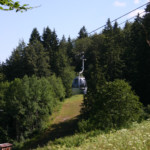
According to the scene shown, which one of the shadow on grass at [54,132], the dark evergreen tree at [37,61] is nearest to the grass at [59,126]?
the shadow on grass at [54,132]

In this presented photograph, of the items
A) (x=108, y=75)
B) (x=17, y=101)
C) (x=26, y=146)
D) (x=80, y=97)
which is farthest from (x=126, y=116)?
(x=80, y=97)

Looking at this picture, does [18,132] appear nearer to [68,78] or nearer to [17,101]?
[17,101]

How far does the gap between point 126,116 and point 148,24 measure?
18744mm

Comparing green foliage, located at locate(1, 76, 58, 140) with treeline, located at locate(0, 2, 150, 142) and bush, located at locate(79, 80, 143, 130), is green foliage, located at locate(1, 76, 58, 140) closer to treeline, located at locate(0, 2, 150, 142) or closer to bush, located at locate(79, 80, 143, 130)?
treeline, located at locate(0, 2, 150, 142)

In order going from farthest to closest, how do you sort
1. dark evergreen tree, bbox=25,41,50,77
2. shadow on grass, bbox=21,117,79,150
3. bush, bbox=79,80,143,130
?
dark evergreen tree, bbox=25,41,50,77 < shadow on grass, bbox=21,117,79,150 < bush, bbox=79,80,143,130

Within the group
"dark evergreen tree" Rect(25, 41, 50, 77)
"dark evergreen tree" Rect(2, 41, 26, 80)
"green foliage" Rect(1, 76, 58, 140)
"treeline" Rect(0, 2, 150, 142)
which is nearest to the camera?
"treeline" Rect(0, 2, 150, 142)

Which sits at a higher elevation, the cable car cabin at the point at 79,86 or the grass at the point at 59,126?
the cable car cabin at the point at 79,86

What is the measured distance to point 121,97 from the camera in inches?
Answer: 893

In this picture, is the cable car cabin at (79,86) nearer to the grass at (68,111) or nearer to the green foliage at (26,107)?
the green foliage at (26,107)

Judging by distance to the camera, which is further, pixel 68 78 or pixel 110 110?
pixel 68 78

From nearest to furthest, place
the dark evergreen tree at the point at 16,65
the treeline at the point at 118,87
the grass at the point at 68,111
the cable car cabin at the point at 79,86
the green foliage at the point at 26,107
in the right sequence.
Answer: the cable car cabin at the point at 79,86 → the treeline at the point at 118,87 → the green foliage at the point at 26,107 → the grass at the point at 68,111 → the dark evergreen tree at the point at 16,65

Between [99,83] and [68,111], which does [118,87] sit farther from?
[68,111]

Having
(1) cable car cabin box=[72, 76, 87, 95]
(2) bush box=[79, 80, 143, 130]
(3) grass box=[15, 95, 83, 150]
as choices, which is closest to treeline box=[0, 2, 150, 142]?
(2) bush box=[79, 80, 143, 130]

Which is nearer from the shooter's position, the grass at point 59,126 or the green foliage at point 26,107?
the grass at point 59,126
